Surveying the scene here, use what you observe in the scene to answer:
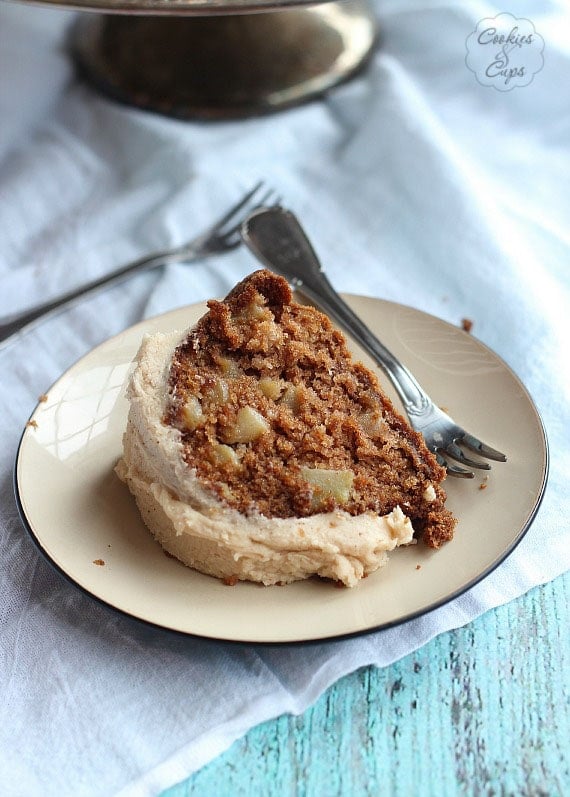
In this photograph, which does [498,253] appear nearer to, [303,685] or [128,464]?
[128,464]

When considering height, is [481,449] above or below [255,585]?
below

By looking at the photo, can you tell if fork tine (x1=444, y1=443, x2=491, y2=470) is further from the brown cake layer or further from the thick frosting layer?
the thick frosting layer

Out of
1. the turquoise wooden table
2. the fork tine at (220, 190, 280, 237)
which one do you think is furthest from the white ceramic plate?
the fork tine at (220, 190, 280, 237)

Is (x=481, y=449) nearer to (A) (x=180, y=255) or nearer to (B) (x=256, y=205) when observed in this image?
(A) (x=180, y=255)

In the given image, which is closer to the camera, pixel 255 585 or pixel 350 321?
pixel 255 585

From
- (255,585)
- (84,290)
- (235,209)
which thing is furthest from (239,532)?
(235,209)

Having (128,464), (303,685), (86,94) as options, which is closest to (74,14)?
(86,94)

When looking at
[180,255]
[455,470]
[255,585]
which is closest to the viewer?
[255,585]

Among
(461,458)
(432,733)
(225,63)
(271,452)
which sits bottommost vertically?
(432,733)
